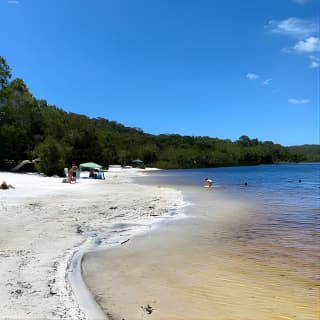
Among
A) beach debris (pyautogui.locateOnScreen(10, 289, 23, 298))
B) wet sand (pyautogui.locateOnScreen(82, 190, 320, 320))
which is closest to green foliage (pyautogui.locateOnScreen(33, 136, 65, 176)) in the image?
wet sand (pyautogui.locateOnScreen(82, 190, 320, 320))

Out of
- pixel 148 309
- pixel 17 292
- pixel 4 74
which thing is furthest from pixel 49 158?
pixel 148 309

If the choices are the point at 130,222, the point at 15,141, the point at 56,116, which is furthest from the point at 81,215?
the point at 56,116

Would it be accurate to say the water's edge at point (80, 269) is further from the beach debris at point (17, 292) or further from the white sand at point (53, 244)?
the beach debris at point (17, 292)

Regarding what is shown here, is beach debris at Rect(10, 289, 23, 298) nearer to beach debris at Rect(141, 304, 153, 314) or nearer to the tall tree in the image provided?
beach debris at Rect(141, 304, 153, 314)

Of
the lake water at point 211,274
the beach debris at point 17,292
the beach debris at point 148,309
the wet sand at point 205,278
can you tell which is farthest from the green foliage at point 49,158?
the beach debris at point 148,309

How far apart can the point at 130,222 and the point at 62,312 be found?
10.1m

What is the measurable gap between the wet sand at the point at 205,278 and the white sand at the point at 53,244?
1.71 feet

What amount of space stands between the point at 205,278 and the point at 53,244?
4472mm

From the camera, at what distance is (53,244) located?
1075 centimetres

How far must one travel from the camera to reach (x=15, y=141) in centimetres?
5188

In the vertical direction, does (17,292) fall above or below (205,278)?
above

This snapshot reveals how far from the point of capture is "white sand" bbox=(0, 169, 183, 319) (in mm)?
6207

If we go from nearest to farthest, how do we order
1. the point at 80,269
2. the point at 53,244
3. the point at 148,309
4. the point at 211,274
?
the point at 148,309, the point at 80,269, the point at 211,274, the point at 53,244

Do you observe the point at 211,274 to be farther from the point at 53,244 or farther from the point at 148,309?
A: the point at 53,244
